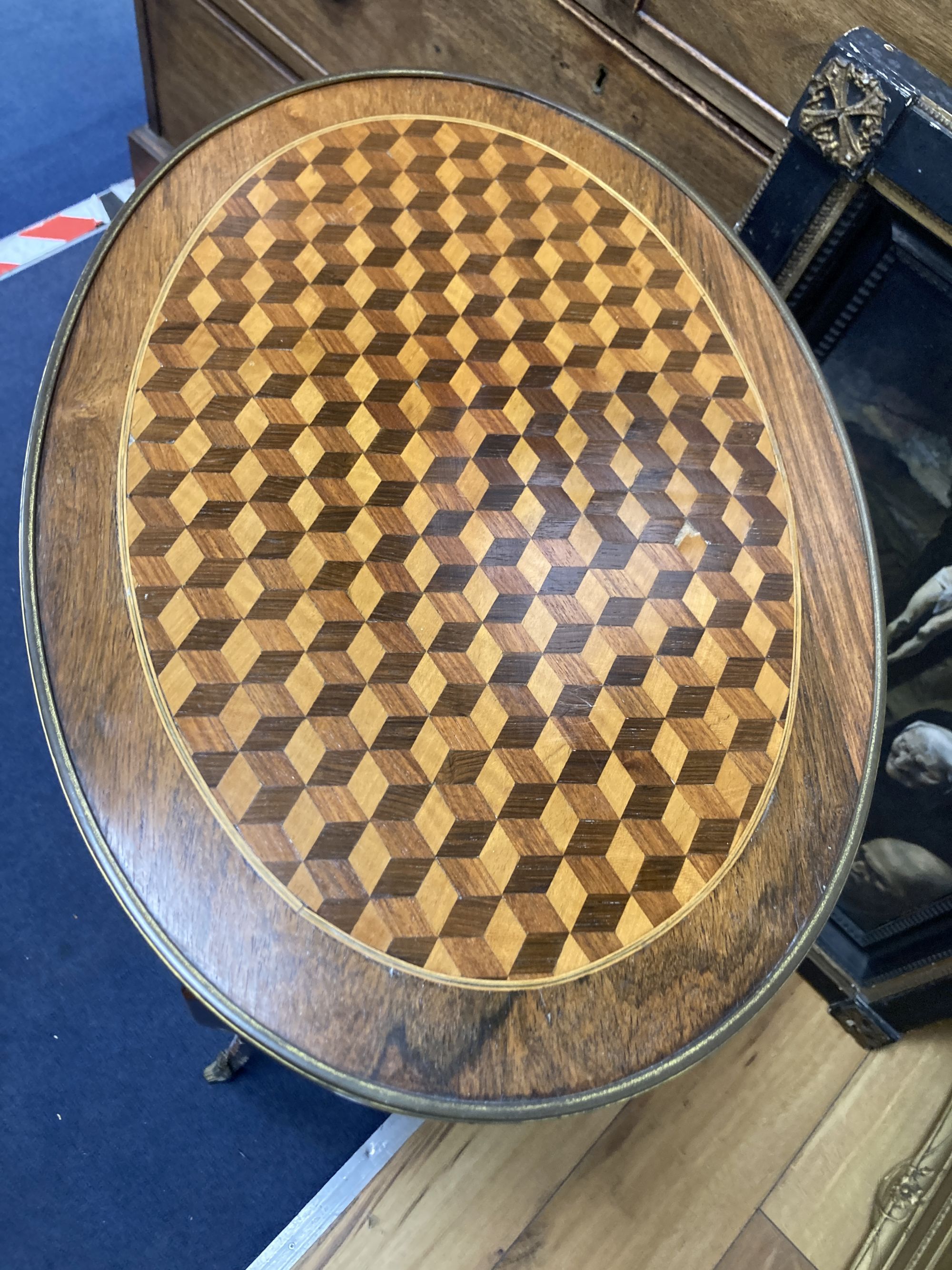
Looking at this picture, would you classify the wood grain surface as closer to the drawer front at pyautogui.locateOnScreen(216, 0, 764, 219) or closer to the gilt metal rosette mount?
the drawer front at pyautogui.locateOnScreen(216, 0, 764, 219)

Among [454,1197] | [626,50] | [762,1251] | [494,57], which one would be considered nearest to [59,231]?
[494,57]

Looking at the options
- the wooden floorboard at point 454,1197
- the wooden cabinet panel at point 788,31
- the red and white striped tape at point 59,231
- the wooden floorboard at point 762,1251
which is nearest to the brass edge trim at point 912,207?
the wooden cabinet panel at point 788,31

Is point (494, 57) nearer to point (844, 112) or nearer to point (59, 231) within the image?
point (844, 112)

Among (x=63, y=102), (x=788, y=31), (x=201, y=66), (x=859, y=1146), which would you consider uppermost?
(x=788, y=31)

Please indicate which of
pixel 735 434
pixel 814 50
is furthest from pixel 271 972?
pixel 814 50

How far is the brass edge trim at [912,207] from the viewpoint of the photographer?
2.88ft

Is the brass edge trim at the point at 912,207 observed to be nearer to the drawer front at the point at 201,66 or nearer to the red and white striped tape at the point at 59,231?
the drawer front at the point at 201,66

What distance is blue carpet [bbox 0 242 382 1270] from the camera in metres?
1.10

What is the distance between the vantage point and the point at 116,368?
2.48 ft

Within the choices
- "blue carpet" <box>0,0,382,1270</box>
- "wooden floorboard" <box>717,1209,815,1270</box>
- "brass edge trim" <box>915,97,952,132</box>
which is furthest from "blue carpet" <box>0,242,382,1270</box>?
"brass edge trim" <box>915,97,952,132</box>

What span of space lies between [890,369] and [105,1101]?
1246 millimetres

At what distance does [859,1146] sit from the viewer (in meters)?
1.24

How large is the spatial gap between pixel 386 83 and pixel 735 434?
1.62ft

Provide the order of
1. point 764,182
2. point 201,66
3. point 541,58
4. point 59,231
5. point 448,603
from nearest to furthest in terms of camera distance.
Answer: point 448,603 < point 764,182 < point 541,58 < point 201,66 < point 59,231
